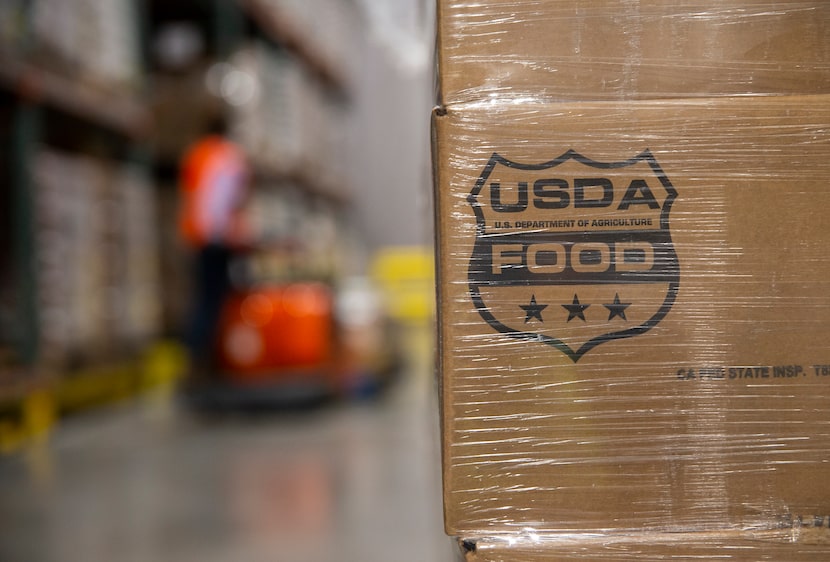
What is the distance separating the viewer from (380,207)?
1049 cm

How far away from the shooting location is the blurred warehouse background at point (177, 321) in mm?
→ 2477

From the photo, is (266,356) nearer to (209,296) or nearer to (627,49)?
(209,296)

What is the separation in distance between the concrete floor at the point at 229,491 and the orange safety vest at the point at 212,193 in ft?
3.46

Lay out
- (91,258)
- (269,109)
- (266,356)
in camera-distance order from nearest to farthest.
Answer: (91,258) → (266,356) → (269,109)

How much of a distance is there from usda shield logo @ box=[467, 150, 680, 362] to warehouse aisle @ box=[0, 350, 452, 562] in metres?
0.51

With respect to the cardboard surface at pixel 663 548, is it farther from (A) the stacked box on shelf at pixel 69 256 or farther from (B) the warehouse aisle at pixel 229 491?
(A) the stacked box on shelf at pixel 69 256

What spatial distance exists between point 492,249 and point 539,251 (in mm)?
64

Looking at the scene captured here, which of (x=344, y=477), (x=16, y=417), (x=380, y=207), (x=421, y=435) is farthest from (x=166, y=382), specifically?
(x=380, y=207)

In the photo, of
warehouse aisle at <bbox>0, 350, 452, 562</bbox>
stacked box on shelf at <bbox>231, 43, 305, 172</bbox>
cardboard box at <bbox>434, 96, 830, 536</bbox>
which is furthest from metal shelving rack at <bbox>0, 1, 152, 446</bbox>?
cardboard box at <bbox>434, 96, 830, 536</bbox>

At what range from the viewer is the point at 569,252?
1.09m

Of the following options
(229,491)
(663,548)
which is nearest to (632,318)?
(663,548)

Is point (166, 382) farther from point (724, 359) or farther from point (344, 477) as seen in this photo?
point (724, 359)

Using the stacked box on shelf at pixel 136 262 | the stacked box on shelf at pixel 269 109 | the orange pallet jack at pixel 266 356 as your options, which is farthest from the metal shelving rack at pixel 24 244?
the stacked box on shelf at pixel 269 109

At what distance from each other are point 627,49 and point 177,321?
5230 mm
